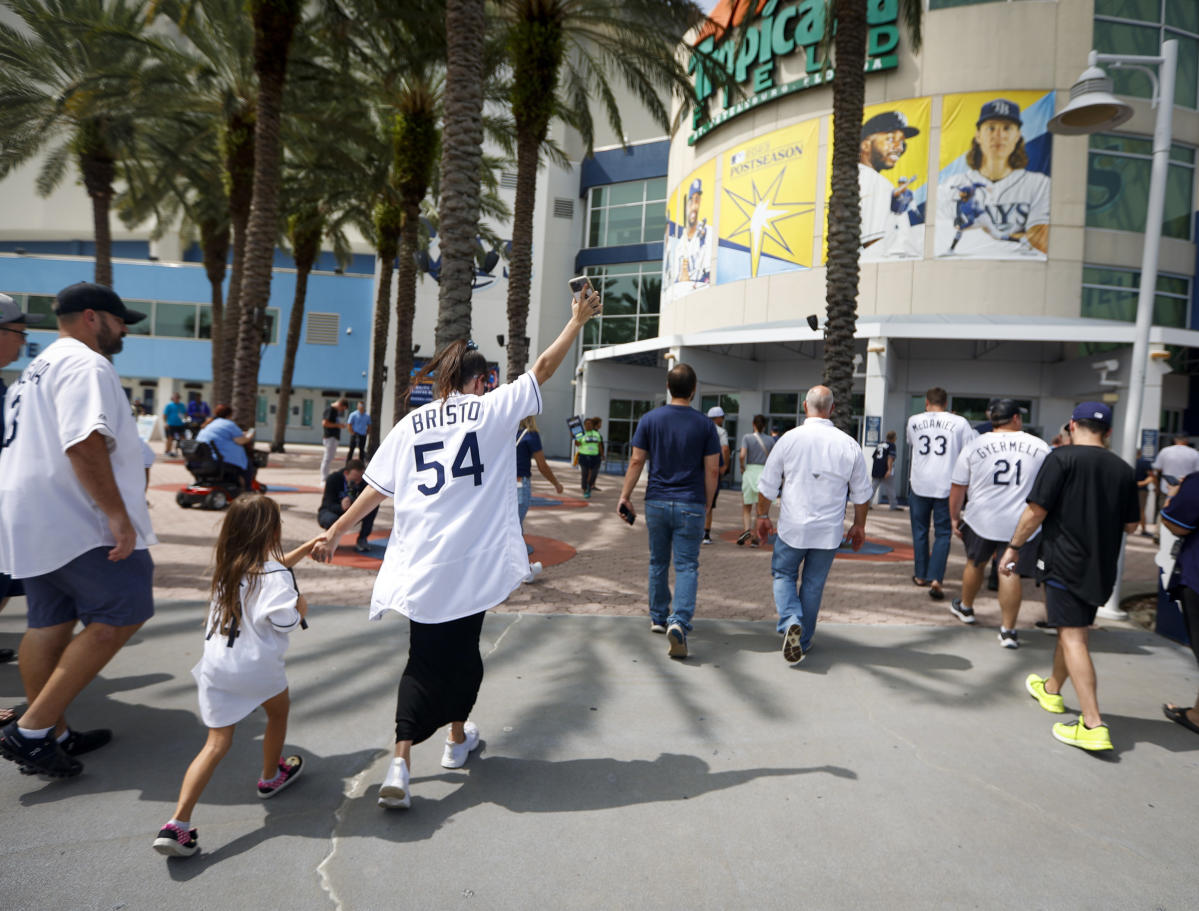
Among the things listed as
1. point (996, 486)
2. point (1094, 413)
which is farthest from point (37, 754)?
point (996, 486)

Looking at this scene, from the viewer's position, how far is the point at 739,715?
4.05 meters

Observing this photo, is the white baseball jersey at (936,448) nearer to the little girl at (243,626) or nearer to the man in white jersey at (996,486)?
the man in white jersey at (996,486)

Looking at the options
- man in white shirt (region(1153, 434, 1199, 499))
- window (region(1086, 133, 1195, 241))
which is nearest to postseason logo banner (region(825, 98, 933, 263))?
window (region(1086, 133, 1195, 241))

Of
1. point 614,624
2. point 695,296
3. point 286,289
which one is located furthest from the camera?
point 286,289

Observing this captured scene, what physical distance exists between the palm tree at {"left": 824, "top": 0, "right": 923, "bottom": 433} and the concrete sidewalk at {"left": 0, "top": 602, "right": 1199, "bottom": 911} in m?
6.23

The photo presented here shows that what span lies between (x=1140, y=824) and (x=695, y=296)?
66.5ft

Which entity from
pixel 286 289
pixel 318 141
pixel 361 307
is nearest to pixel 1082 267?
pixel 318 141

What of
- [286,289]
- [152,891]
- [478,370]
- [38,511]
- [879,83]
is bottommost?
[152,891]

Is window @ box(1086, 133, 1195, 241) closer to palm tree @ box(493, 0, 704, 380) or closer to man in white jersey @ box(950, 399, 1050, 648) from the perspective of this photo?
palm tree @ box(493, 0, 704, 380)

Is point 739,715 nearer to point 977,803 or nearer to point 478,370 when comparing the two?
point 977,803

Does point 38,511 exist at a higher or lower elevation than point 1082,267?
lower

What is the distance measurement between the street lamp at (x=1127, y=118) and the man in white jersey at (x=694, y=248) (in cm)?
1498

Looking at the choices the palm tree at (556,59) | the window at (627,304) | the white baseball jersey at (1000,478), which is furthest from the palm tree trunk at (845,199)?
the window at (627,304)

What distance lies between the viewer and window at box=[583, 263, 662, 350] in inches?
1182
